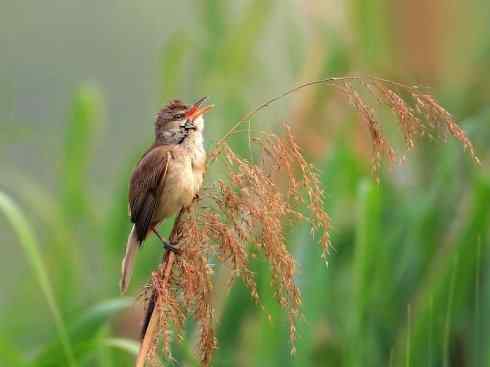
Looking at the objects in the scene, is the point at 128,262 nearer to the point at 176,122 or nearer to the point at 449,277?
the point at 176,122

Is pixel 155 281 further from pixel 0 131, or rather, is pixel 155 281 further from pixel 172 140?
pixel 0 131

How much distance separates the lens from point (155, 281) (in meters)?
1.13

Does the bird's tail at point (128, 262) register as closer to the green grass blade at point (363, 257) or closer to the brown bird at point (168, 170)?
the brown bird at point (168, 170)

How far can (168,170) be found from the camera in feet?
5.43

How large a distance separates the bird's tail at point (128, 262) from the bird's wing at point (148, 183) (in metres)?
0.07

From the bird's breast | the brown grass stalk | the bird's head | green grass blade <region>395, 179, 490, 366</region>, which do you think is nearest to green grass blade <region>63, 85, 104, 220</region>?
the bird's head

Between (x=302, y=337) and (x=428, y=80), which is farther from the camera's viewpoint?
(x=428, y=80)

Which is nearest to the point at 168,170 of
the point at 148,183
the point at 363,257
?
the point at 148,183

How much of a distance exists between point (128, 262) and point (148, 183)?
0.23 meters

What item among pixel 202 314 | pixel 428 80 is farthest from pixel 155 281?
pixel 428 80

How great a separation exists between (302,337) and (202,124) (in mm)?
470

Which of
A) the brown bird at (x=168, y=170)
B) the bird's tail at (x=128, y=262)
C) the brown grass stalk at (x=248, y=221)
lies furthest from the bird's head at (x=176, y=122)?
the brown grass stalk at (x=248, y=221)

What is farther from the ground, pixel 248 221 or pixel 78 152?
pixel 248 221

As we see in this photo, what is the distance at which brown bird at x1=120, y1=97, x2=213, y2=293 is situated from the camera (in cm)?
158
